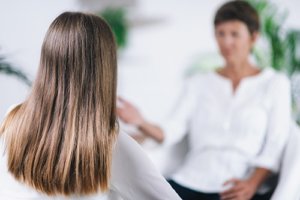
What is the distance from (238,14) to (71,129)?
130 cm

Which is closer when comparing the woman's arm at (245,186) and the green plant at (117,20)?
the woman's arm at (245,186)

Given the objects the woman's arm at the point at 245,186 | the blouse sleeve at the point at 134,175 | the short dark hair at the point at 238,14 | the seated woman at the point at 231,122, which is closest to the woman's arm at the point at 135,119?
the seated woman at the point at 231,122

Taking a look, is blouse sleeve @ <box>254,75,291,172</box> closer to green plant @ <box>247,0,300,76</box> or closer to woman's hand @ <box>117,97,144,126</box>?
woman's hand @ <box>117,97,144,126</box>

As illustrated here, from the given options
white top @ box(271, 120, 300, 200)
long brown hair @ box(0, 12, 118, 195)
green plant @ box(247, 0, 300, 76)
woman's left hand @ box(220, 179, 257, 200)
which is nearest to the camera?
long brown hair @ box(0, 12, 118, 195)

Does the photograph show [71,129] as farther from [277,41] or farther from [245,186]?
[277,41]

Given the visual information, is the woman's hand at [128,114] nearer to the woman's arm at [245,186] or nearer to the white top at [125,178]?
the woman's arm at [245,186]

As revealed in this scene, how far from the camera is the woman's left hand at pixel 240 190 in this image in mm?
2244

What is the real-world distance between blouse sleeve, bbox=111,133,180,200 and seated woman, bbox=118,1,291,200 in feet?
2.71

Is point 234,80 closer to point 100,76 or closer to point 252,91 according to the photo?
point 252,91

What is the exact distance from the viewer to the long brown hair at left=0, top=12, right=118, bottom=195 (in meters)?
1.43

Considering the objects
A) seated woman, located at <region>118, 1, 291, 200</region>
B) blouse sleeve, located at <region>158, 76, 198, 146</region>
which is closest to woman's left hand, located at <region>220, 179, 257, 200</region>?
seated woman, located at <region>118, 1, 291, 200</region>

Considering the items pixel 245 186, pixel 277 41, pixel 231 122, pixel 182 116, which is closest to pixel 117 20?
pixel 277 41

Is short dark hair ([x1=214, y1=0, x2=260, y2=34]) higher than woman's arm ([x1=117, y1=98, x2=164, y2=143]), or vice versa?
→ short dark hair ([x1=214, y1=0, x2=260, y2=34])

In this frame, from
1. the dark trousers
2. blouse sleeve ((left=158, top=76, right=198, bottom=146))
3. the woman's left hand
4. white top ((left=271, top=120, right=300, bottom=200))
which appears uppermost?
blouse sleeve ((left=158, top=76, right=198, bottom=146))
